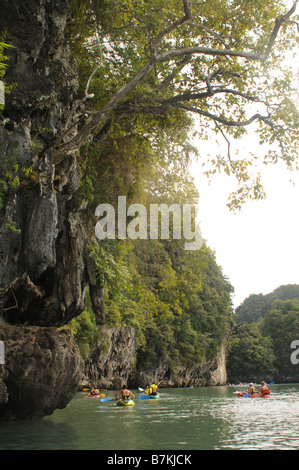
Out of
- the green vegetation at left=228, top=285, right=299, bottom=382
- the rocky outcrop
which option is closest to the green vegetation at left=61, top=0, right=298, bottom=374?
the rocky outcrop

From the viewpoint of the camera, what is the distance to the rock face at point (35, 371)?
10.5 m

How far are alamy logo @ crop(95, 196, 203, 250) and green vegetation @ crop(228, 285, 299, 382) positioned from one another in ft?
155

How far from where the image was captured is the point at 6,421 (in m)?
11.2

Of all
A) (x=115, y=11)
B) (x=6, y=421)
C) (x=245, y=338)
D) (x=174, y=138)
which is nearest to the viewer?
(x=115, y=11)

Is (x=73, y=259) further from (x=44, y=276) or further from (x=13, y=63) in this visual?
(x=13, y=63)

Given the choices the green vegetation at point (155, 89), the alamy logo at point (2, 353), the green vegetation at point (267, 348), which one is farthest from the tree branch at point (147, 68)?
the green vegetation at point (267, 348)

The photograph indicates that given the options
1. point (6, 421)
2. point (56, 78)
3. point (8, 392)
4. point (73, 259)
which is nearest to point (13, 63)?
point (56, 78)

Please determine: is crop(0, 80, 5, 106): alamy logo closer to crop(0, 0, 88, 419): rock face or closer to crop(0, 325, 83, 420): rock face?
crop(0, 0, 88, 419): rock face

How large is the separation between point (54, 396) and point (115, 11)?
32.2 feet

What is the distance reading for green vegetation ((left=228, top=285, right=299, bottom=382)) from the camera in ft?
207

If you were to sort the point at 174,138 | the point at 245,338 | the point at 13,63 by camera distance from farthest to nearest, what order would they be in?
the point at 245,338 → the point at 174,138 → the point at 13,63

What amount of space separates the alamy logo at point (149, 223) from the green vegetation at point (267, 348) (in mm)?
47247

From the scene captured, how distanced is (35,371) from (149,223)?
756cm

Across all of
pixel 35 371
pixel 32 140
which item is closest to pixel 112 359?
pixel 35 371
